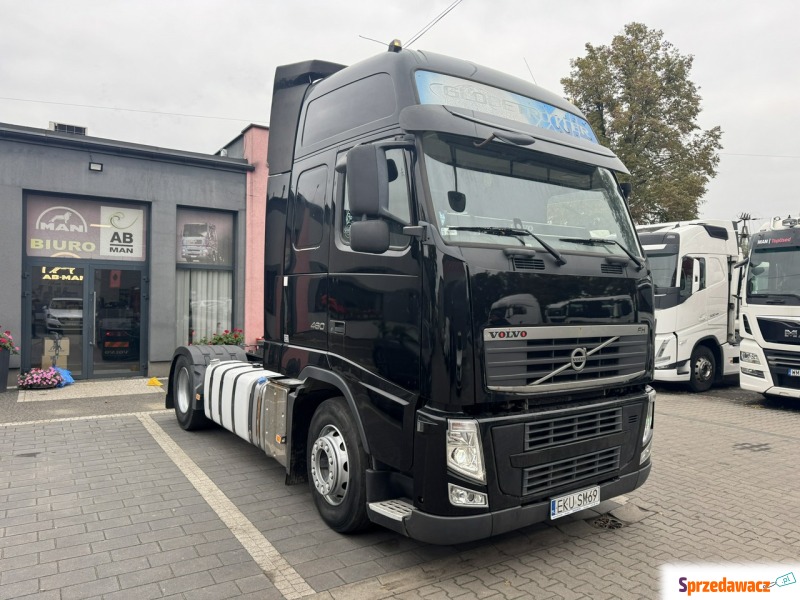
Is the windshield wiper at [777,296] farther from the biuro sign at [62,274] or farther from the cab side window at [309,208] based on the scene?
the biuro sign at [62,274]

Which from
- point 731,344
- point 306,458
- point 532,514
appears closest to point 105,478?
point 306,458

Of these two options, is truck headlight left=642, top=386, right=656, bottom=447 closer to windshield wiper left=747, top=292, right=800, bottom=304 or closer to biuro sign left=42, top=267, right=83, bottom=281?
windshield wiper left=747, top=292, right=800, bottom=304

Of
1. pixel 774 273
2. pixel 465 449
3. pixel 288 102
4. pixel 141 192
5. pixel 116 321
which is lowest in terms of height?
pixel 465 449

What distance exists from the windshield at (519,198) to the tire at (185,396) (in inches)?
189

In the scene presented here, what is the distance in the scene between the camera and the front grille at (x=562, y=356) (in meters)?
3.43

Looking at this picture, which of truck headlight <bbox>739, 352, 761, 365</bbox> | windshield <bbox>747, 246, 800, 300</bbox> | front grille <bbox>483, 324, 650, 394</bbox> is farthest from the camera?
→ truck headlight <bbox>739, 352, 761, 365</bbox>

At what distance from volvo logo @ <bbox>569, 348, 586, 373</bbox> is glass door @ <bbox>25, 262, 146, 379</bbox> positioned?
10082 millimetres

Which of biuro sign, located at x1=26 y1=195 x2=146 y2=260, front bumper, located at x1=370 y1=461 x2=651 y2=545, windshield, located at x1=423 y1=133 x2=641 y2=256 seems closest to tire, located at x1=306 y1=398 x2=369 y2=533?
front bumper, located at x1=370 y1=461 x2=651 y2=545

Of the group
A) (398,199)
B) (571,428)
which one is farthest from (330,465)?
(398,199)

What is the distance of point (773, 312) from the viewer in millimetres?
9609

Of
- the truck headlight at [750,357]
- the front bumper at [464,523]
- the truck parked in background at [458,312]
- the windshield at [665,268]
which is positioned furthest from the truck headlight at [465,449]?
the windshield at [665,268]

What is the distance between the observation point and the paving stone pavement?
354 centimetres

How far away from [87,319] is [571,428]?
1011cm

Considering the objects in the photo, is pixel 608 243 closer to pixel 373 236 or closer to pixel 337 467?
pixel 373 236
